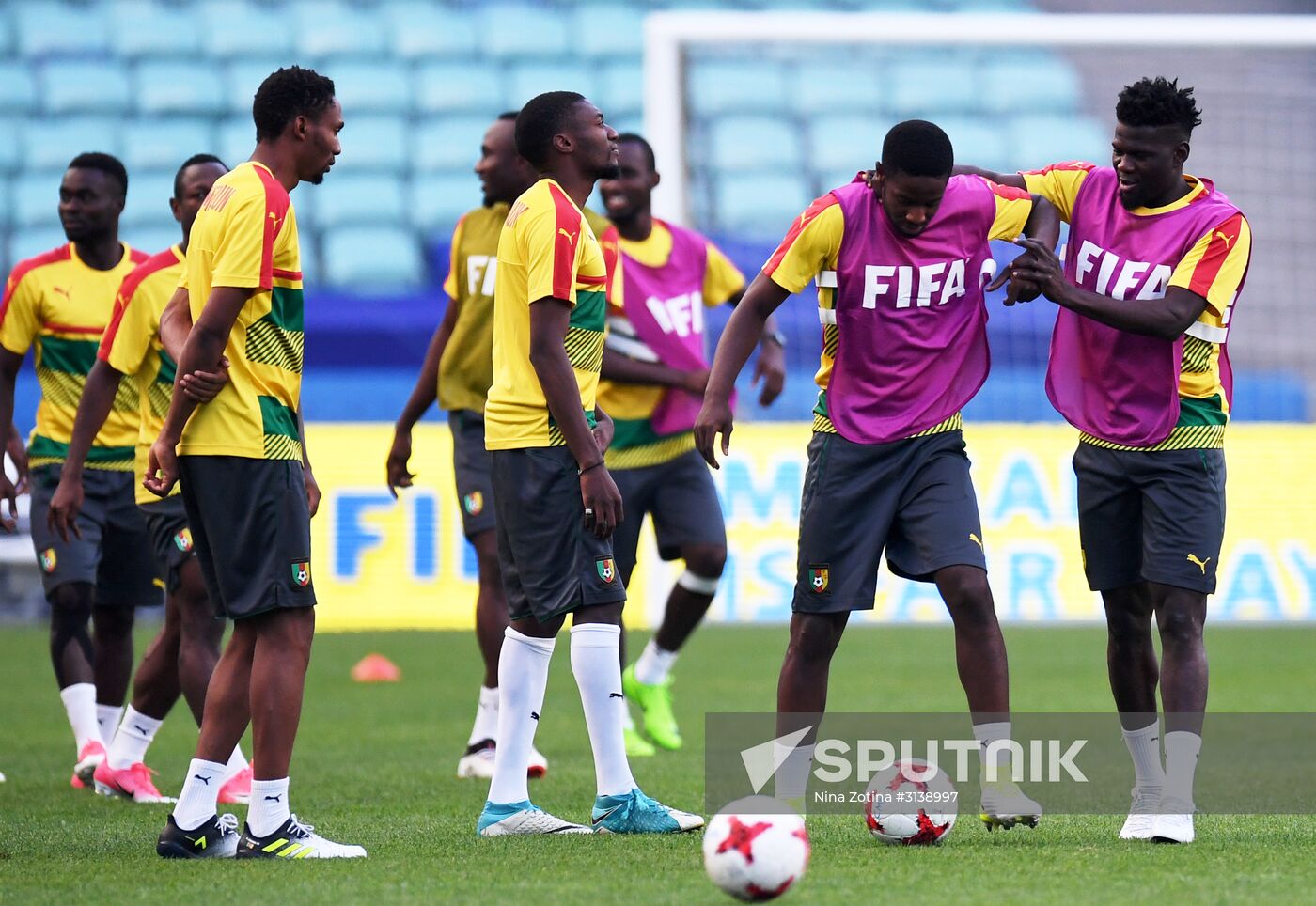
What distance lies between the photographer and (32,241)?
1817cm

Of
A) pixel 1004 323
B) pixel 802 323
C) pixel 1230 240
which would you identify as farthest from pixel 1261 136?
pixel 1230 240

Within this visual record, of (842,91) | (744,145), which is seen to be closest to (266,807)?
(744,145)

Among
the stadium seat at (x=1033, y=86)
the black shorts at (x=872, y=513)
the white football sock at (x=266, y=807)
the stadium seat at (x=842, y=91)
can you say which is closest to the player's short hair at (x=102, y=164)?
the white football sock at (x=266, y=807)

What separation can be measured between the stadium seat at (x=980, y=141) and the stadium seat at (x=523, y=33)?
571 centimetres

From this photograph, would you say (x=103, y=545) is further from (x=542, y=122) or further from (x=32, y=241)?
(x=32, y=241)

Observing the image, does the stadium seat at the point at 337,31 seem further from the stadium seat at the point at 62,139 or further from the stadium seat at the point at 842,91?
the stadium seat at the point at 842,91

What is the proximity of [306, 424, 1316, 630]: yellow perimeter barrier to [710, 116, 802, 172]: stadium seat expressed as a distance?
8.47 ft

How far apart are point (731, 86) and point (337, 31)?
24.5 ft

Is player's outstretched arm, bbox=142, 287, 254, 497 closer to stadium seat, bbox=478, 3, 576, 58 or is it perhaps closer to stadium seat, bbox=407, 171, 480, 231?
stadium seat, bbox=407, 171, 480, 231

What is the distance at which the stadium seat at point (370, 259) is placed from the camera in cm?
1786

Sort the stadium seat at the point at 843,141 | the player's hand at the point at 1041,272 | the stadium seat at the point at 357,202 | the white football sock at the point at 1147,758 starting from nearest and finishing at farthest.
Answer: the player's hand at the point at 1041,272
the white football sock at the point at 1147,758
the stadium seat at the point at 843,141
the stadium seat at the point at 357,202

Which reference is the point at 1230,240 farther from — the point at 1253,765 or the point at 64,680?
the point at 64,680

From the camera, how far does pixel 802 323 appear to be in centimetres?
1401

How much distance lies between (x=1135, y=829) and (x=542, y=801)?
2.14 meters
